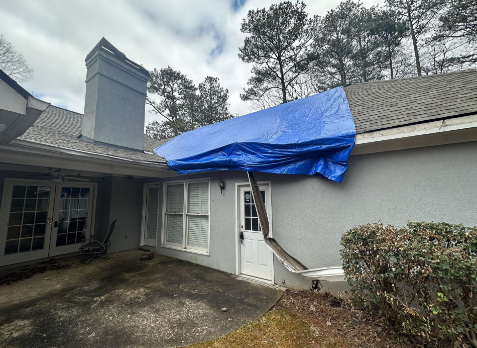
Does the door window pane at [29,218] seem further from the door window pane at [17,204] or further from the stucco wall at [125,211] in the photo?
the stucco wall at [125,211]

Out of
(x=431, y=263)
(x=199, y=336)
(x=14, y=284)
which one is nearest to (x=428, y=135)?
(x=431, y=263)

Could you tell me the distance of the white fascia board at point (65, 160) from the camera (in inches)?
132

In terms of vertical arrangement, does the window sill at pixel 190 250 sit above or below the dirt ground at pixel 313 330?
above

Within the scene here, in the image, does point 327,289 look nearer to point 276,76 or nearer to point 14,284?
point 14,284

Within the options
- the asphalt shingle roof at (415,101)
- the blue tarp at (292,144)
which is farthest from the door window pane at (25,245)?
the asphalt shingle roof at (415,101)

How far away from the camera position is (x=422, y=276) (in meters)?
2.00

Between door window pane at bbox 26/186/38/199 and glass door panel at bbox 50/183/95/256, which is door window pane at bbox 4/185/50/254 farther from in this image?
glass door panel at bbox 50/183/95/256

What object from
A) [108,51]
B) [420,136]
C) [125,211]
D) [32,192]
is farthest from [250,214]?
[108,51]

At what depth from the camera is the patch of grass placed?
2.38 meters

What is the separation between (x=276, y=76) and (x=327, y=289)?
40.6ft

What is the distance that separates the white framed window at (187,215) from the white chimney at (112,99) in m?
2.32

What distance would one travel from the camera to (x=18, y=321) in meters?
A: 2.81

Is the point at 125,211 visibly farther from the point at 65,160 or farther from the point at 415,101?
the point at 415,101

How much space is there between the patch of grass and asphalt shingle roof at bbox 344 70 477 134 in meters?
2.94
